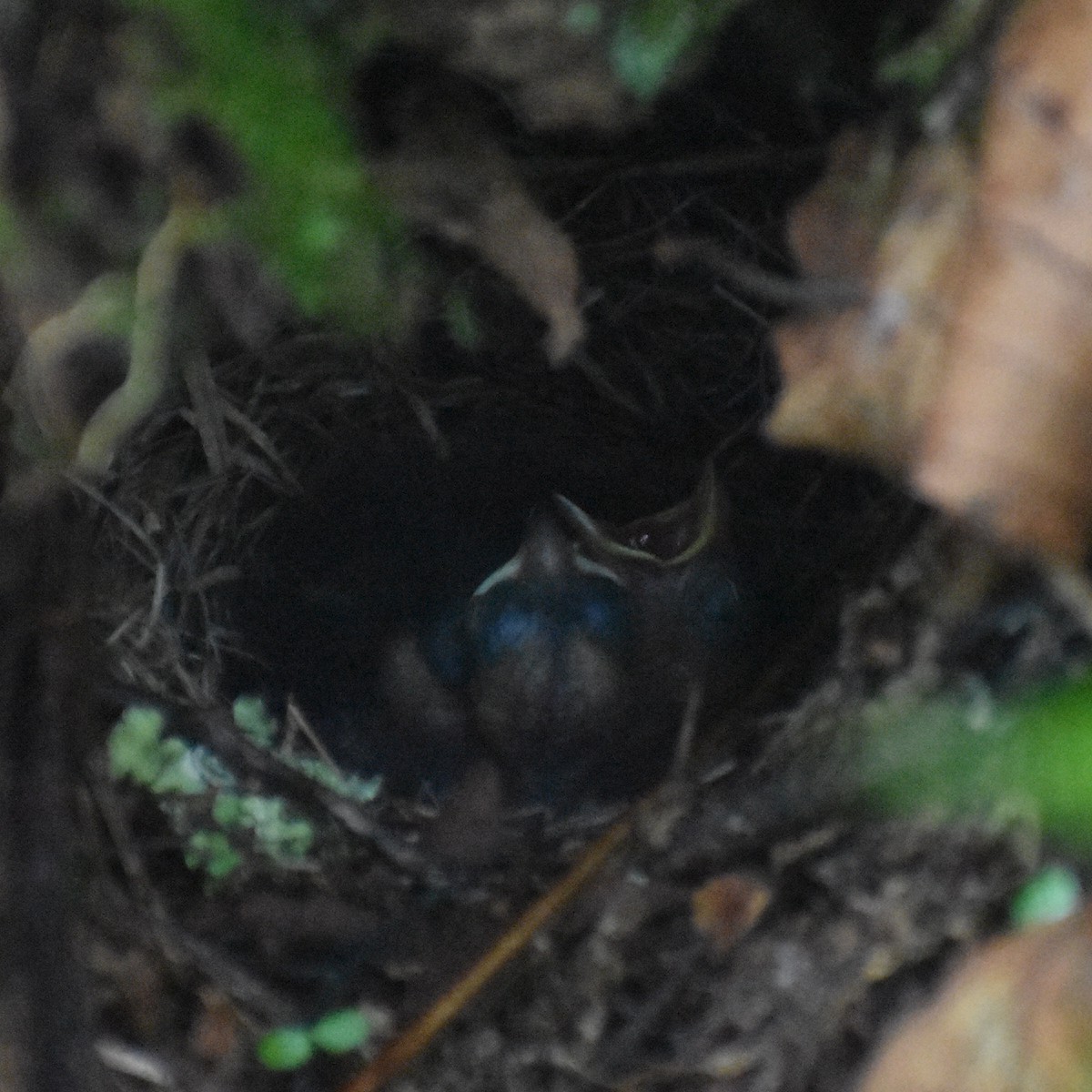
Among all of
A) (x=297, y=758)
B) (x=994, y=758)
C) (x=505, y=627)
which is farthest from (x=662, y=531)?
(x=994, y=758)

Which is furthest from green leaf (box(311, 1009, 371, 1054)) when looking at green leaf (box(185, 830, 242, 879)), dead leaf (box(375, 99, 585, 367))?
dead leaf (box(375, 99, 585, 367))

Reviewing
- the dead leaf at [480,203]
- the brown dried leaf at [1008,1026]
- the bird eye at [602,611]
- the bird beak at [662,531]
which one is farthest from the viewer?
the bird eye at [602,611]

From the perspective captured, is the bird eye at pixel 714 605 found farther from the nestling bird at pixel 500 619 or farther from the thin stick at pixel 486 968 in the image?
the thin stick at pixel 486 968

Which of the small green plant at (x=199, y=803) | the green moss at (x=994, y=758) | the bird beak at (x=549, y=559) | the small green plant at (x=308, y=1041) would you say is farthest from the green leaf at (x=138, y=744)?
the bird beak at (x=549, y=559)

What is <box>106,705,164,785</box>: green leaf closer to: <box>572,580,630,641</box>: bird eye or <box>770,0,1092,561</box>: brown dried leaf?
<box>770,0,1092,561</box>: brown dried leaf

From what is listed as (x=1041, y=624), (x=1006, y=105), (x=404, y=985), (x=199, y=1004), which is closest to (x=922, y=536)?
(x=1041, y=624)

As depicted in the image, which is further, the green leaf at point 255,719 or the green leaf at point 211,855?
the green leaf at point 255,719
